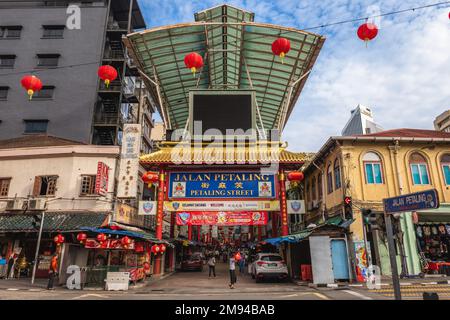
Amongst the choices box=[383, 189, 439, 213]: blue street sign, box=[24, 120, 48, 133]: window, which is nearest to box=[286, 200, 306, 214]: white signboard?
box=[383, 189, 439, 213]: blue street sign

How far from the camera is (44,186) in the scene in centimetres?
2275

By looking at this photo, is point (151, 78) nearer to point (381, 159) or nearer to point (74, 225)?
point (74, 225)

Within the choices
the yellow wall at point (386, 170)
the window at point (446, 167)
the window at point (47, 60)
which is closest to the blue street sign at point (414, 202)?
the yellow wall at point (386, 170)

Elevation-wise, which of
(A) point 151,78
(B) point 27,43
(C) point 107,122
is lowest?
(C) point 107,122

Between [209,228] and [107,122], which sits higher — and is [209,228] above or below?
below

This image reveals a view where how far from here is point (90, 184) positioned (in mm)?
22219

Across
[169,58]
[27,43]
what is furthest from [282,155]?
[27,43]

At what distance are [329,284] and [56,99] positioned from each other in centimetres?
2875

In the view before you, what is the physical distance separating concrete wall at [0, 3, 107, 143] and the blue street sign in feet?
89.5

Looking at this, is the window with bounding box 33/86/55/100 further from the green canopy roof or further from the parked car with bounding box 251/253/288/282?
the parked car with bounding box 251/253/288/282

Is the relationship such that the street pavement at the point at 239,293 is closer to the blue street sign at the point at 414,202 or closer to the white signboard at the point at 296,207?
the blue street sign at the point at 414,202

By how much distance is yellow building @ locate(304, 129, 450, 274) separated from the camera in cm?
1867

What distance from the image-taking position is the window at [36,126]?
1189 inches

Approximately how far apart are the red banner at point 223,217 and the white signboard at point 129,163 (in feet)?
12.5
